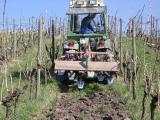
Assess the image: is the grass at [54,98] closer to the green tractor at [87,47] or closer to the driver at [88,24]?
the green tractor at [87,47]

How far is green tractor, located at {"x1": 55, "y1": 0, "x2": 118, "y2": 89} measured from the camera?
499 inches

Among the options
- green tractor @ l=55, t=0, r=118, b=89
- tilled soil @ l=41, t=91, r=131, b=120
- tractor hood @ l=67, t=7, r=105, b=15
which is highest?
tractor hood @ l=67, t=7, r=105, b=15

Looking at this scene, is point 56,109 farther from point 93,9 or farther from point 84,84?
point 93,9

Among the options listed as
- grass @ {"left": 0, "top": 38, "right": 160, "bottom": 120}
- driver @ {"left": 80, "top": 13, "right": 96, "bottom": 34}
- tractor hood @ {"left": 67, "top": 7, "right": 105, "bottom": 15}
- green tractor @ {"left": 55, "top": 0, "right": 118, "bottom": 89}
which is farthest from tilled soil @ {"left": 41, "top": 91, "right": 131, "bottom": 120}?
tractor hood @ {"left": 67, "top": 7, "right": 105, "bottom": 15}

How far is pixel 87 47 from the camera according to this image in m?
13.7

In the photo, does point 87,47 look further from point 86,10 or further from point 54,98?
point 54,98

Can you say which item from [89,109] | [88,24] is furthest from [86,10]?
[89,109]

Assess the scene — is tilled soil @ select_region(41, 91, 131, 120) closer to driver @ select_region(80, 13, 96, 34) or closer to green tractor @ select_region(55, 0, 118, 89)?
green tractor @ select_region(55, 0, 118, 89)

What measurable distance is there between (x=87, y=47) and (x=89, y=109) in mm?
3628

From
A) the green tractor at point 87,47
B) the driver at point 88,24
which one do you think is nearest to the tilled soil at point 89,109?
the green tractor at point 87,47

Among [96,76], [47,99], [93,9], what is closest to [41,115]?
[47,99]

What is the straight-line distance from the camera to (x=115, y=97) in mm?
11867

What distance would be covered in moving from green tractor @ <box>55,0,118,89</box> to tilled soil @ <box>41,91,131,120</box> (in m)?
0.73

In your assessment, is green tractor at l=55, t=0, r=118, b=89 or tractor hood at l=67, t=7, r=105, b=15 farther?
tractor hood at l=67, t=7, r=105, b=15
